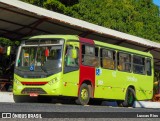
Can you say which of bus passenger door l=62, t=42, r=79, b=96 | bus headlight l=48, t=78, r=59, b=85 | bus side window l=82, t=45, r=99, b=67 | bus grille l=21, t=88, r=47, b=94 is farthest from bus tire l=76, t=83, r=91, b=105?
bus grille l=21, t=88, r=47, b=94

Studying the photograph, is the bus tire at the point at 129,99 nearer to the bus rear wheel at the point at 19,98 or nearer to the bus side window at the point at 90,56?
the bus side window at the point at 90,56

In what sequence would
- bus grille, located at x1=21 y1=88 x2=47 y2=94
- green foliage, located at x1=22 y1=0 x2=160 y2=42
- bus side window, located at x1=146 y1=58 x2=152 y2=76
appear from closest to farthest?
bus grille, located at x1=21 y1=88 x2=47 y2=94
bus side window, located at x1=146 y1=58 x2=152 y2=76
green foliage, located at x1=22 y1=0 x2=160 y2=42

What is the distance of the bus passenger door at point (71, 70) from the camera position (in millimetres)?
17438

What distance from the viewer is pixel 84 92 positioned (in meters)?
18.5

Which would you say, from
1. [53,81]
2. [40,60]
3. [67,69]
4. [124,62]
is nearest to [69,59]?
[67,69]

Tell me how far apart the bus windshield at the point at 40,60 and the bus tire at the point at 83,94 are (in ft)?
5.52

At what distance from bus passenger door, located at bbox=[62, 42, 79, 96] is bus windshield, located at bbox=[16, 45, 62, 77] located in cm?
32

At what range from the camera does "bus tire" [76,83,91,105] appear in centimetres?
1830

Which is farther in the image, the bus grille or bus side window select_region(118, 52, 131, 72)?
bus side window select_region(118, 52, 131, 72)

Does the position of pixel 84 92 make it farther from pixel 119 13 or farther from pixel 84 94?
pixel 119 13

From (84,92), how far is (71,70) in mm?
1352

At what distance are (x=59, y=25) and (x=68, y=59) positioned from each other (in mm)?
3654

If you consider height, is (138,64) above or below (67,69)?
above

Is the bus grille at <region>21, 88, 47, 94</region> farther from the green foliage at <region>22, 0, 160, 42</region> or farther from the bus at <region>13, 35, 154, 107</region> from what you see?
the green foliage at <region>22, 0, 160, 42</region>
